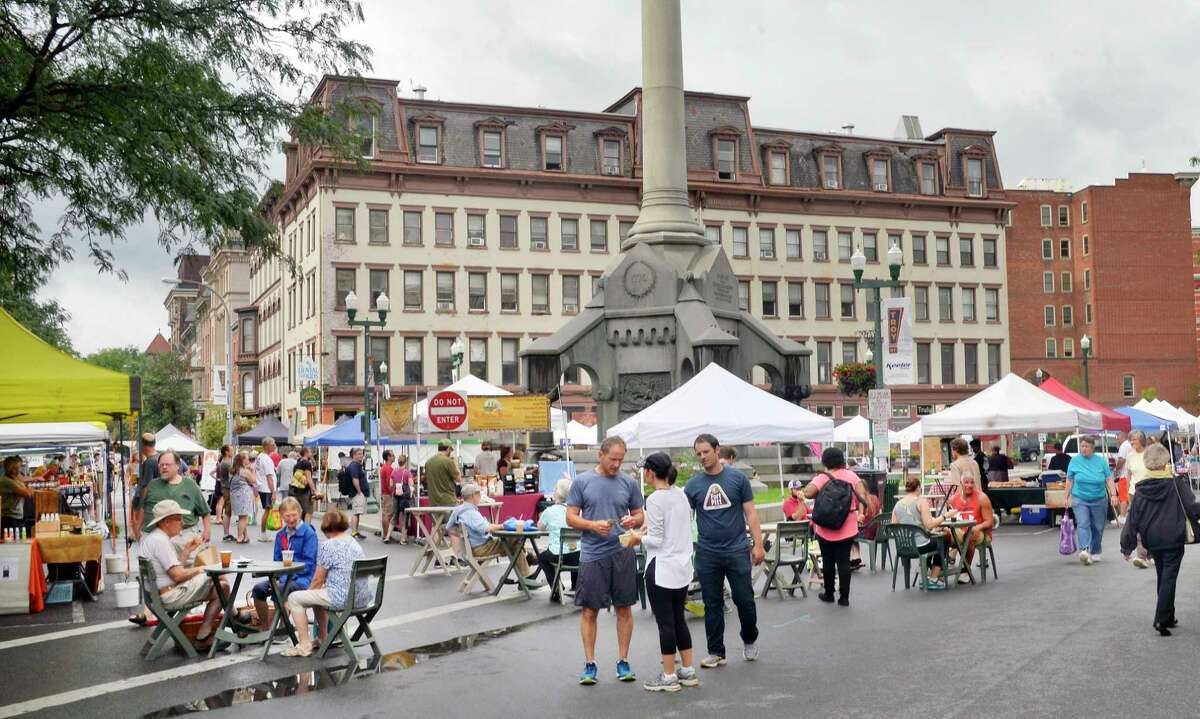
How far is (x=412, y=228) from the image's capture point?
69000mm

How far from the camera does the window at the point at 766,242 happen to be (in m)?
76.9

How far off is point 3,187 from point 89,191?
1.64 metres

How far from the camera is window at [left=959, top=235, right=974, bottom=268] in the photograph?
81875mm

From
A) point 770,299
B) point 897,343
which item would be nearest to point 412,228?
point 770,299

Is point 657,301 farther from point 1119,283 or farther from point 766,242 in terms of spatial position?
point 1119,283

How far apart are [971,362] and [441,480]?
63605 mm

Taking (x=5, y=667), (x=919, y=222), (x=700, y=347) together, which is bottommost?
(x=5, y=667)

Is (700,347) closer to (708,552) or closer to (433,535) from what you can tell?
(433,535)

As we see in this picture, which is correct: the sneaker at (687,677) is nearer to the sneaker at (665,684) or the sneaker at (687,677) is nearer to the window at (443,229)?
the sneaker at (665,684)

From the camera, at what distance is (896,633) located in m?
12.7

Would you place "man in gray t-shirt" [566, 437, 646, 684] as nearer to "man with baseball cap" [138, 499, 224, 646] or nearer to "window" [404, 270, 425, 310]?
"man with baseball cap" [138, 499, 224, 646]

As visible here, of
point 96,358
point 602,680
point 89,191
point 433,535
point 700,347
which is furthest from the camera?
point 96,358

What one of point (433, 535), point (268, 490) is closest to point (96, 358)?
point (268, 490)

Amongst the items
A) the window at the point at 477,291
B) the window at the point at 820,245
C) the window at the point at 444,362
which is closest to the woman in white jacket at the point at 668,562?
the window at the point at 444,362
